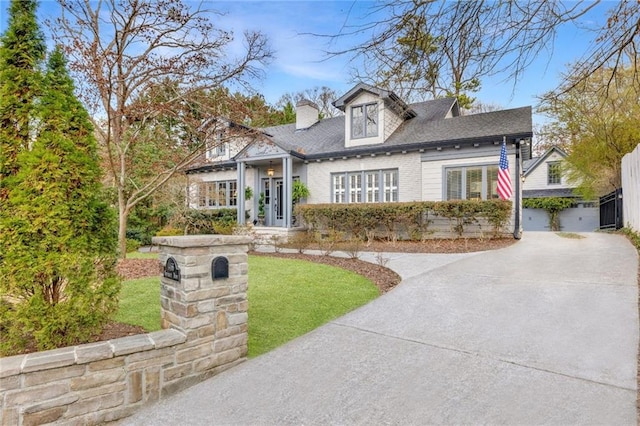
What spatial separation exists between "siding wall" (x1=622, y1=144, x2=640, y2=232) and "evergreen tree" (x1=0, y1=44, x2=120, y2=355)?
11.5 meters

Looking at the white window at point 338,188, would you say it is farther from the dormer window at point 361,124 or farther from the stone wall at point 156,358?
the stone wall at point 156,358

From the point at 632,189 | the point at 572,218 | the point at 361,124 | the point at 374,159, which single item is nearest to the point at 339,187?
the point at 374,159

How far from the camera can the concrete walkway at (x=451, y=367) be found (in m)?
2.44

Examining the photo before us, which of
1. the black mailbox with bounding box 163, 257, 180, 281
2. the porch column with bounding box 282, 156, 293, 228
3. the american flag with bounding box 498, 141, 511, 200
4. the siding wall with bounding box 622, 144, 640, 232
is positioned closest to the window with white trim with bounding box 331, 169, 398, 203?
the porch column with bounding box 282, 156, 293, 228

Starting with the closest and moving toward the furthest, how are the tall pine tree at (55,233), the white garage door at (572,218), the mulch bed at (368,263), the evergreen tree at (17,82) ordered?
the tall pine tree at (55,233) < the evergreen tree at (17,82) < the mulch bed at (368,263) < the white garage door at (572,218)

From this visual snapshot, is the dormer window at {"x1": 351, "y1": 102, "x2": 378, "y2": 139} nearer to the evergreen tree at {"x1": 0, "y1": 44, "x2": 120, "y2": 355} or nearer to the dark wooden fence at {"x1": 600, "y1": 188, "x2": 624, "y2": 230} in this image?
the dark wooden fence at {"x1": 600, "y1": 188, "x2": 624, "y2": 230}

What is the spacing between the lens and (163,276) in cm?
327

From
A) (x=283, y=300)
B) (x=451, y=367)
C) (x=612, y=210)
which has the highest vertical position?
(x=612, y=210)

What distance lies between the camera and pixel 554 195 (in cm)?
2284

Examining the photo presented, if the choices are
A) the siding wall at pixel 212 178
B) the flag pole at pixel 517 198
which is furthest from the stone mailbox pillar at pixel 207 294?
the siding wall at pixel 212 178

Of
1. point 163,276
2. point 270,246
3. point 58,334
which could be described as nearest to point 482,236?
point 270,246

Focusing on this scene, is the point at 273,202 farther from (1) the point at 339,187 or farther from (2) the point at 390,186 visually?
(2) the point at 390,186

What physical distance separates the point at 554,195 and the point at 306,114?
17489mm

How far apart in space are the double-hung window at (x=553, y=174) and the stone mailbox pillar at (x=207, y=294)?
1030 inches
